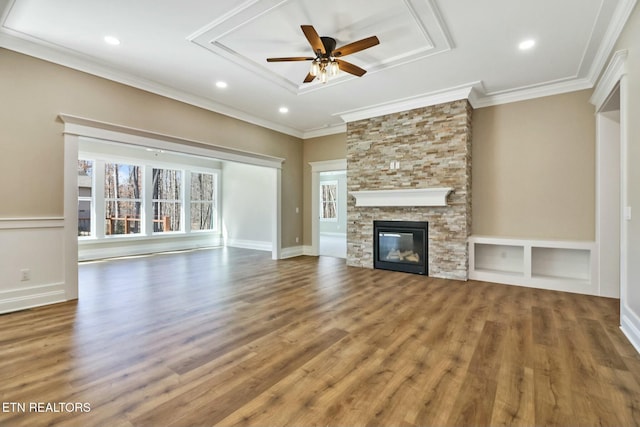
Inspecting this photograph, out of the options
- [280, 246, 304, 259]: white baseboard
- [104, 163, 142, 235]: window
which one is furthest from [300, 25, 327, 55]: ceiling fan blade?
[104, 163, 142, 235]: window

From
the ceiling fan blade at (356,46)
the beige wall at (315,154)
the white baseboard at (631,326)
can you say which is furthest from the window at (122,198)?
the white baseboard at (631,326)

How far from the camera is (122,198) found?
7375 millimetres

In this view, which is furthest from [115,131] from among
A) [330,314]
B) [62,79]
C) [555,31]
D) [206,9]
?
[555,31]

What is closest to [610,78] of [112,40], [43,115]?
[112,40]

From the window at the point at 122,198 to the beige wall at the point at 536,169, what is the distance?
309 inches

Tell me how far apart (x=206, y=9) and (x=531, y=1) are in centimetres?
297

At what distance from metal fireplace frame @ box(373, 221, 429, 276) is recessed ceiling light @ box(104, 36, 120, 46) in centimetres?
452

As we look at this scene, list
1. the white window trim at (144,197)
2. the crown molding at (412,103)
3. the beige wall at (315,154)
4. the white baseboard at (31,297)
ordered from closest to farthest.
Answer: the white baseboard at (31,297)
the crown molding at (412,103)
the beige wall at (315,154)
the white window trim at (144,197)

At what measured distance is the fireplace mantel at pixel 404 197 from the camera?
4.67 metres

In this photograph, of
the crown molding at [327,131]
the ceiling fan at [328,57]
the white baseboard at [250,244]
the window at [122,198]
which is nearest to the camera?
the ceiling fan at [328,57]

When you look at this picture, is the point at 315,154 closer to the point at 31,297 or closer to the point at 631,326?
the point at 31,297

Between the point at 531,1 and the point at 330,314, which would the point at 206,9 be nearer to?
the point at 531,1

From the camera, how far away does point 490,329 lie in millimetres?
2758

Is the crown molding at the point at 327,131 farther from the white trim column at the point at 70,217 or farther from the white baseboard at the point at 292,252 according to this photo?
the white trim column at the point at 70,217
